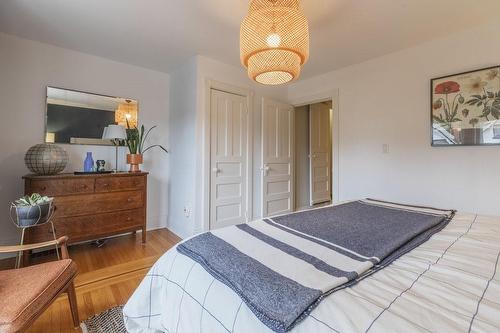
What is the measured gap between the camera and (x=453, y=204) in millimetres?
2303

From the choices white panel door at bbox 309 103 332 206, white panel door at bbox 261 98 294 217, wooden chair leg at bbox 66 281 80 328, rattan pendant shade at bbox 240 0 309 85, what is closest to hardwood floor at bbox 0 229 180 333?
wooden chair leg at bbox 66 281 80 328

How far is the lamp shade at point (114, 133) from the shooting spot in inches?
106

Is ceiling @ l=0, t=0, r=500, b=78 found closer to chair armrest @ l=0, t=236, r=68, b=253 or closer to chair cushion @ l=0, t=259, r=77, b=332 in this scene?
chair armrest @ l=0, t=236, r=68, b=253

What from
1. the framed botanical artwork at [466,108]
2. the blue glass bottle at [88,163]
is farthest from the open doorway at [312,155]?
the blue glass bottle at [88,163]

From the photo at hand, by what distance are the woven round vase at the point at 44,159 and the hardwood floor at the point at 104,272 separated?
0.91m

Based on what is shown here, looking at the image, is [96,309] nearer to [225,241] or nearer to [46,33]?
[225,241]

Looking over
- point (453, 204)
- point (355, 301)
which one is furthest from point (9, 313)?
point (453, 204)

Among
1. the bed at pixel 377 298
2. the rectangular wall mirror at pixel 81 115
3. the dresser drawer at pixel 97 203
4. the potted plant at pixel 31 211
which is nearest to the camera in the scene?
the bed at pixel 377 298

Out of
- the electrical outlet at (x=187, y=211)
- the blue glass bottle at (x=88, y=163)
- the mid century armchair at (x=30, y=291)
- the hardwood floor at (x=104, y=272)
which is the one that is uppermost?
the blue glass bottle at (x=88, y=163)

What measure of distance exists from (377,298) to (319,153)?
4.16m

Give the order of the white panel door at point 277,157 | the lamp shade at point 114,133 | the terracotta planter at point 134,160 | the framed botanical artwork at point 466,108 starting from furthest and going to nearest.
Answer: the white panel door at point 277,157 → the terracotta planter at point 134,160 → the lamp shade at point 114,133 → the framed botanical artwork at point 466,108

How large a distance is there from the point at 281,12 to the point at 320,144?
3.53m

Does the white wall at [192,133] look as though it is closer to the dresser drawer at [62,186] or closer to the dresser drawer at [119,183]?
the dresser drawer at [119,183]

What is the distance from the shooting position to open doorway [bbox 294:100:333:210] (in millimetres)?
4340
